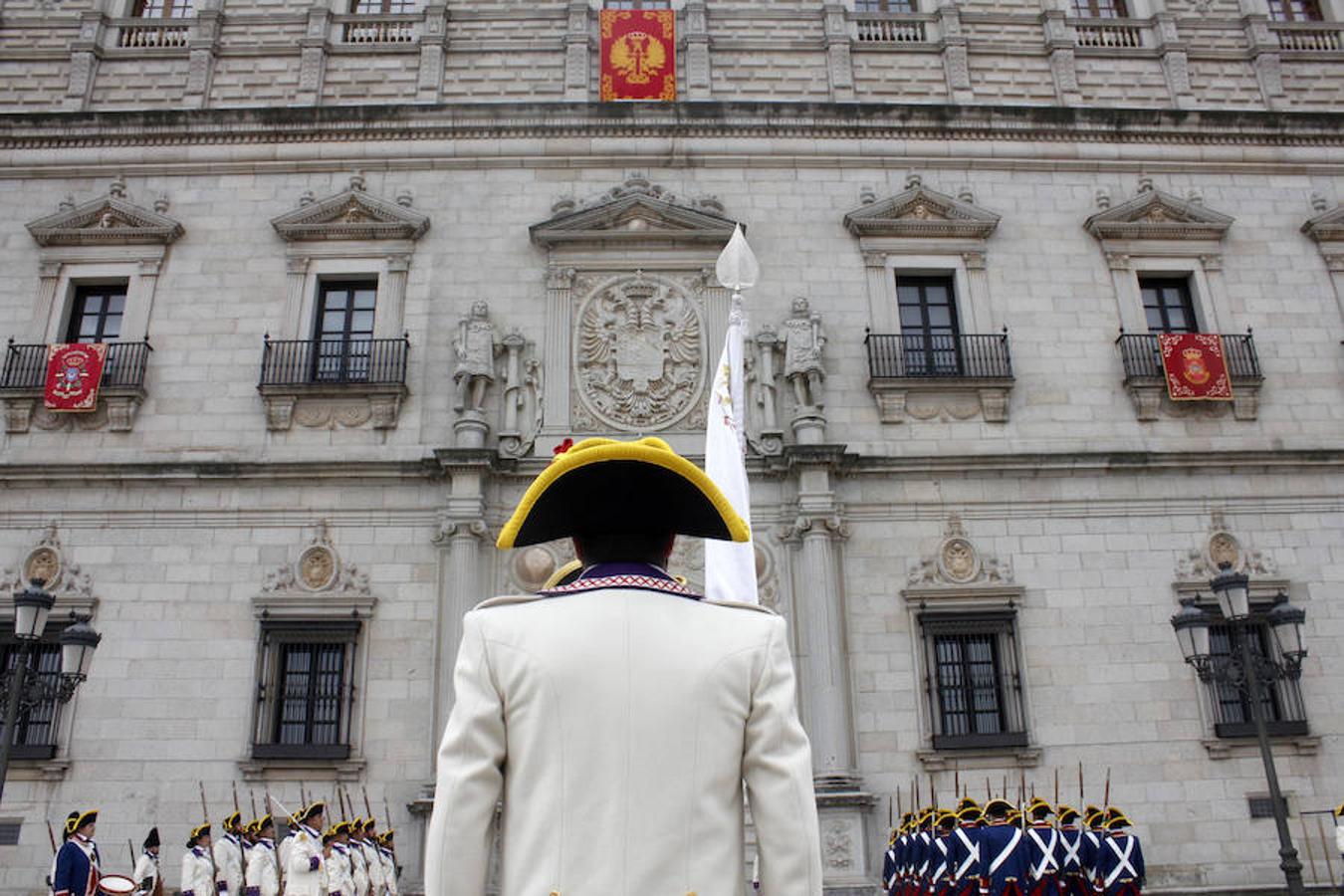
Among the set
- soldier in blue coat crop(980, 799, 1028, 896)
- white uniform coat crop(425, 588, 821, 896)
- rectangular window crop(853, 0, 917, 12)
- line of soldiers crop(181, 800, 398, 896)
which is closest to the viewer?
white uniform coat crop(425, 588, 821, 896)

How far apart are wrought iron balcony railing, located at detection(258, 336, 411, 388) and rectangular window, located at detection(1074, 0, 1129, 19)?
1281 cm

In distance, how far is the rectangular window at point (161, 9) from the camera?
17344 mm

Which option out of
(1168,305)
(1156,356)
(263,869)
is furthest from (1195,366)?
(263,869)

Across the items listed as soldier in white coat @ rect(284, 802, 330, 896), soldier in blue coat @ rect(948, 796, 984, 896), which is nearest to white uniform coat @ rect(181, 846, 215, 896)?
soldier in white coat @ rect(284, 802, 330, 896)

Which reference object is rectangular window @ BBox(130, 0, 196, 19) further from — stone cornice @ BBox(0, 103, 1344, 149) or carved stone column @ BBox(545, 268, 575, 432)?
carved stone column @ BBox(545, 268, 575, 432)

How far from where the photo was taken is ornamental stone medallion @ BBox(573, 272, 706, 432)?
14.3 m

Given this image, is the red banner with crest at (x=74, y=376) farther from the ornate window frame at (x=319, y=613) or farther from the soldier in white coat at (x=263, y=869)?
the soldier in white coat at (x=263, y=869)

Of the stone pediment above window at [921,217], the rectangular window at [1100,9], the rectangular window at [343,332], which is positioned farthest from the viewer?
the rectangular window at [1100,9]

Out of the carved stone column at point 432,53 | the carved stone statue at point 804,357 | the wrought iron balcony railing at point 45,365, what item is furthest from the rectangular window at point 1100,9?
the wrought iron balcony railing at point 45,365

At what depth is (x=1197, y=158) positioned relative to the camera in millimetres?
16047

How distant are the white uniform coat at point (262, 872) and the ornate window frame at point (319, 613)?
6.53 ft

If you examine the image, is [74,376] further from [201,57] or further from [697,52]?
[697,52]

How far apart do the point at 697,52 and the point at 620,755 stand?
611 inches

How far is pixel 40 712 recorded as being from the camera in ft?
42.6
